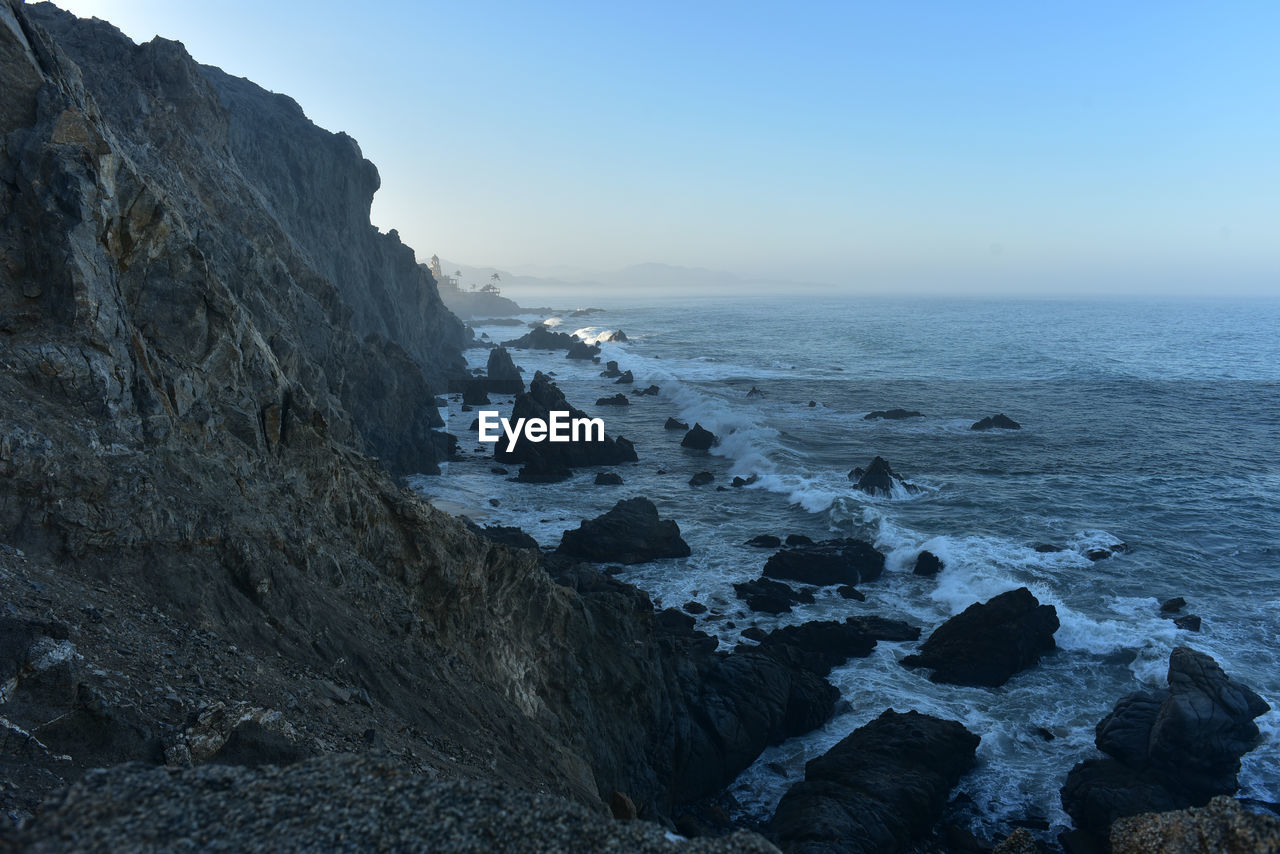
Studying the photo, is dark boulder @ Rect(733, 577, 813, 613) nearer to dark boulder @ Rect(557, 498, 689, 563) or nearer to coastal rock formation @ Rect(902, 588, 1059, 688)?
dark boulder @ Rect(557, 498, 689, 563)

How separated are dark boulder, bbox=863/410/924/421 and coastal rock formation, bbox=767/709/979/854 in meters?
49.1

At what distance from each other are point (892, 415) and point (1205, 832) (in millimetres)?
61102

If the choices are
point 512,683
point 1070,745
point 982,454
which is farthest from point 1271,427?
point 512,683

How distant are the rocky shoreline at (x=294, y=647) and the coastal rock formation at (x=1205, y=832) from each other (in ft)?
0.31

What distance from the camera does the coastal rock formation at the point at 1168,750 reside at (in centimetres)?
2002

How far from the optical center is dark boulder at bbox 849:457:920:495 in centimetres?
4678

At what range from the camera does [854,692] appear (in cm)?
2638

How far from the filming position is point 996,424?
65.0 metres

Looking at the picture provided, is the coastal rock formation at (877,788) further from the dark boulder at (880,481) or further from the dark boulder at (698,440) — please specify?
the dark boulder at (698,440)

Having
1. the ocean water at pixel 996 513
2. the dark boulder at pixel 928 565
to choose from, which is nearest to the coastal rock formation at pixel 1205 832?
the ocean water at pixel 996 513

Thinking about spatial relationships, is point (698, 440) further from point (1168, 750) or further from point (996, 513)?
point (1168, 750)

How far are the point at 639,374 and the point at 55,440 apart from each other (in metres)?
88.2

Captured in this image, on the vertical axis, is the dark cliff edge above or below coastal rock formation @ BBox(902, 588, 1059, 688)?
above

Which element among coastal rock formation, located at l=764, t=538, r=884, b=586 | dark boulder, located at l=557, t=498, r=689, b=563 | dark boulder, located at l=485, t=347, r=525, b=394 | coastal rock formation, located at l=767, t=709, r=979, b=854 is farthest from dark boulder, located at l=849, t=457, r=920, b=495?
dark boulder, located at l=485, t=347, r=525, b=394
